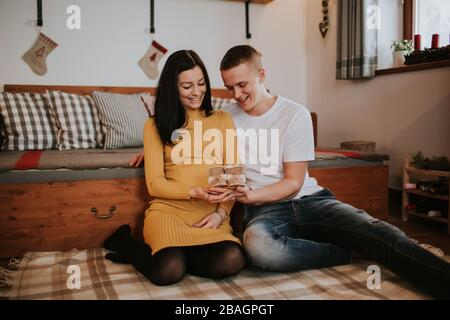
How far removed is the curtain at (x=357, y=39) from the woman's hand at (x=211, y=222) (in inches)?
69.4

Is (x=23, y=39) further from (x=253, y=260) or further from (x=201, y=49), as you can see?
(x=253, y=260)

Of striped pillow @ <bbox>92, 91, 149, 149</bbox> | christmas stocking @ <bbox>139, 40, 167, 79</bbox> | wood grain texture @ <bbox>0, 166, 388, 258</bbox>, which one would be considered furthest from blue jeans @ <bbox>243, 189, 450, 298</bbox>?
christmas stocking @ <bbox>139, 40, 167, 79</bbox>

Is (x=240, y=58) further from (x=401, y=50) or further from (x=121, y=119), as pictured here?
(x=401, y=50)

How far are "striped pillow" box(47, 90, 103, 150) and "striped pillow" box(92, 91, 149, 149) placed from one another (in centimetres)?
6

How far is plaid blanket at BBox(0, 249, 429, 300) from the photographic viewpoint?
48.8 inches

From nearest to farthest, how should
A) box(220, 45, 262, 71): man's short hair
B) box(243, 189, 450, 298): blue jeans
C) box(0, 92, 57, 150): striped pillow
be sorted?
box(243, 189, 450, 298): blue jeans
box(220, 45, 262, 71): man's short hair
box(0, 92, 57, 150): striped pillow

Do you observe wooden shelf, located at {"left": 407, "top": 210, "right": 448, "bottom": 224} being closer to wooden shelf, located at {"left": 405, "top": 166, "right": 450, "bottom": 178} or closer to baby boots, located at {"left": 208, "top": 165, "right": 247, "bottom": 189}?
wooden shelf, located at {"left": 405, "top": 166, "right": 450, "bottom": 178}

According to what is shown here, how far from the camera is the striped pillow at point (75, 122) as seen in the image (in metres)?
2.24

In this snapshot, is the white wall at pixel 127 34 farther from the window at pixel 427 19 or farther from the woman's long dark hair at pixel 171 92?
the woman's long dark hair at pixel 171 92

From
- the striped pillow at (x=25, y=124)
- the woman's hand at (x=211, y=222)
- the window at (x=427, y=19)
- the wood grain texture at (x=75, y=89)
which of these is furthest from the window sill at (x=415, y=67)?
the striped pillow at (x=25, y=124)

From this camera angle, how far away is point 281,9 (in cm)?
328

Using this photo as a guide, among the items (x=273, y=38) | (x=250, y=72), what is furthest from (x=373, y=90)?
(x=250, y=72)

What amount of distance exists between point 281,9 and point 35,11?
1.78 meters

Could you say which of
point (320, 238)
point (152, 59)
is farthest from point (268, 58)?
point (320, 238)
